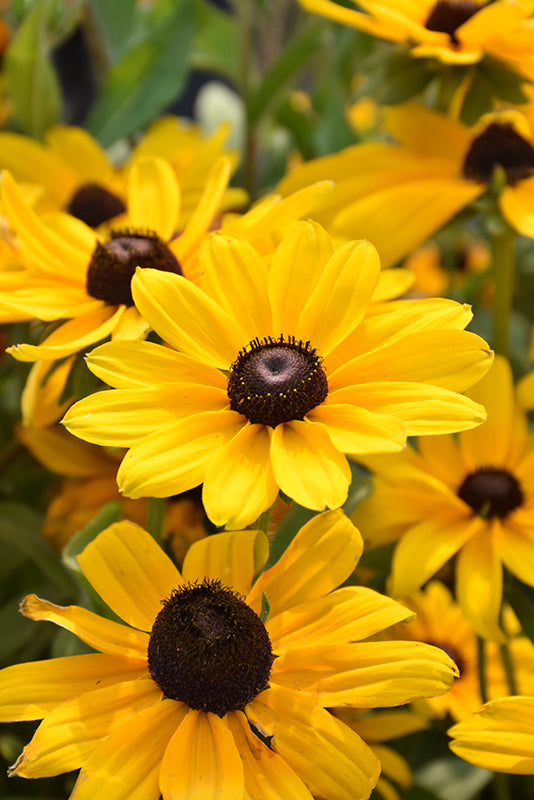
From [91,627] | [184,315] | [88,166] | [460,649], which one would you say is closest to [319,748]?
[91,627]

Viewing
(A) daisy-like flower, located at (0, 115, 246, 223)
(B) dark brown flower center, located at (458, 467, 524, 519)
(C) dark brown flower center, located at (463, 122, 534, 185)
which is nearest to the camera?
(B) dark brown flower center, located at (458, 467, 524, 519)

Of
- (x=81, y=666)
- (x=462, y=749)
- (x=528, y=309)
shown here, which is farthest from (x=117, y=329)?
(x=528, y=309)

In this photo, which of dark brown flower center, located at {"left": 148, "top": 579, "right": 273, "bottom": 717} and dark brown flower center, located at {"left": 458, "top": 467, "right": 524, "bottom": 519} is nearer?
dark brown flower center, located at {"left": 148, "top": 579, "right": 273, "bottom": 717}

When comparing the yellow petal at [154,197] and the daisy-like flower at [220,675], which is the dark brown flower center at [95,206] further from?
the daisy-like flower at [220,675]

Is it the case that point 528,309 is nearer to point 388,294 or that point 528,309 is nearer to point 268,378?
point 388,294

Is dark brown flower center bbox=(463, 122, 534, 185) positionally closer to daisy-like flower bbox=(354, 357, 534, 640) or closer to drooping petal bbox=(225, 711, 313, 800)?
daisy-like flower bbox=(354, 357, 534, 640)

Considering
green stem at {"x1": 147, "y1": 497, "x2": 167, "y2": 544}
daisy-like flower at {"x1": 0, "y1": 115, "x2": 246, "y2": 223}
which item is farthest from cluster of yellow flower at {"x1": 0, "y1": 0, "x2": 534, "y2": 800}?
daisy-like flower at {"x1": 0, "y1": 115, "x2": 246, "y2": 223}

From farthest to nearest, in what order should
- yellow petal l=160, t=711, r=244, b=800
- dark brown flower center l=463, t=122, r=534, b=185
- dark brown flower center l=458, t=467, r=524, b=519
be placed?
dark brown flower center l=463, t=122, r=534, b=185, dark brown flower center l=458, t=467, r=524, b=519, yellow petal l=160, t=711, r=244, b=800
